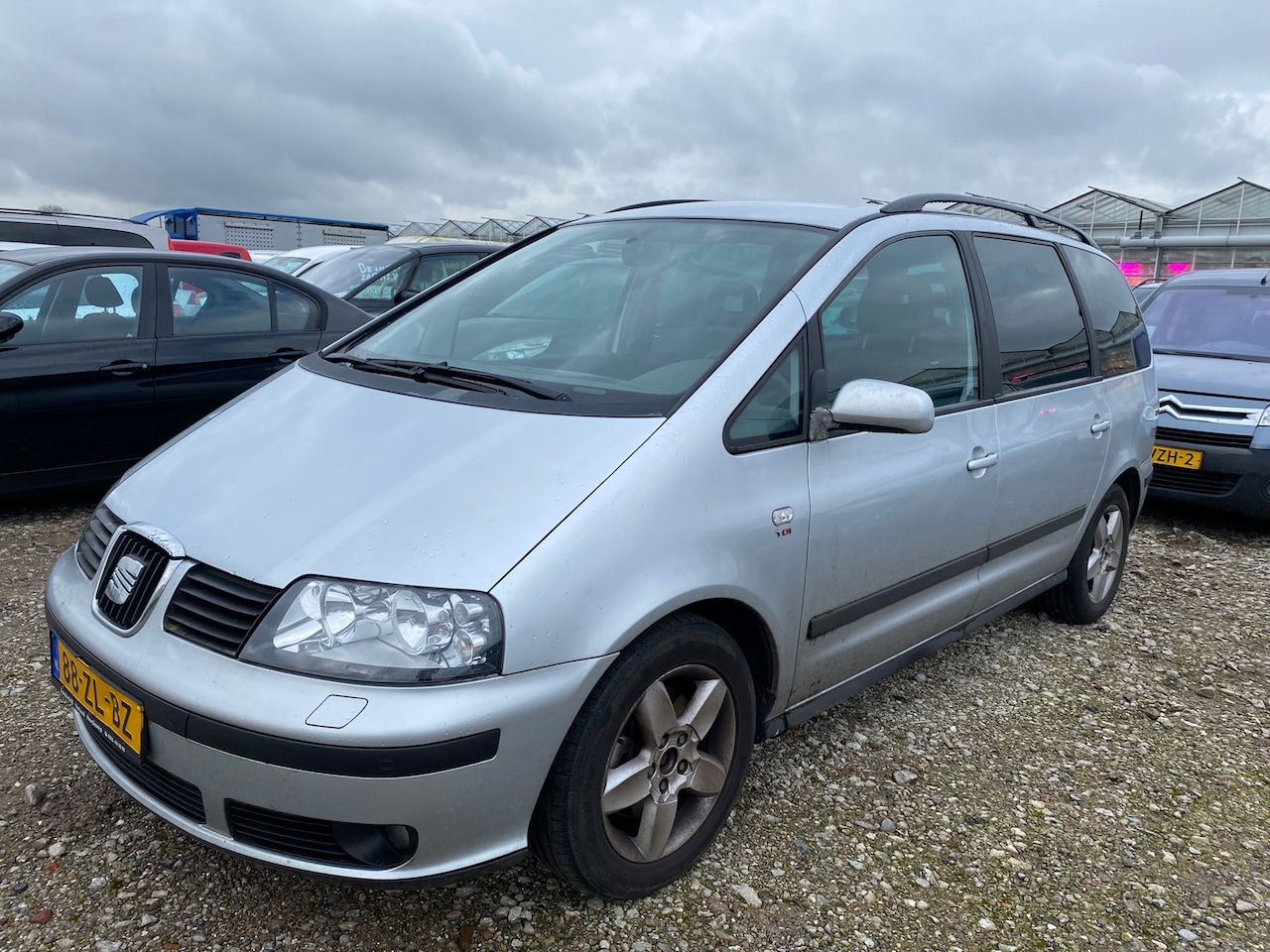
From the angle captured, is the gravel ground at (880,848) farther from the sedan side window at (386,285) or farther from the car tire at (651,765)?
the sedan side window at (386,285)

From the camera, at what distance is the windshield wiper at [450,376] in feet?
7.84

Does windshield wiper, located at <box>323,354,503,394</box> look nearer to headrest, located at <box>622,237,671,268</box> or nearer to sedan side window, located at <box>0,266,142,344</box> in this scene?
headrest, located at <box>622,237,671,268</box>

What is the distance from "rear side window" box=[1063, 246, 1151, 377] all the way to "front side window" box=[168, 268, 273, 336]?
14.1 ft

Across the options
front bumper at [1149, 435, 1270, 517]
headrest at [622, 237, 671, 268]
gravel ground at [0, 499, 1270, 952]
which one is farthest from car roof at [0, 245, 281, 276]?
Answer: front bumper at [1149, 435, 1270, 517]

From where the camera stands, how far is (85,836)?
2.37 metres

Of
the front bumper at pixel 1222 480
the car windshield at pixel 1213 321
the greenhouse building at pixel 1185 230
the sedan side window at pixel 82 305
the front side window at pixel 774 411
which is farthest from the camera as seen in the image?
the greenhouse building at pixel 1185 230

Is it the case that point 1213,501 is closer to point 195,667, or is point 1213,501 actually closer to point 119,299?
point 195,667

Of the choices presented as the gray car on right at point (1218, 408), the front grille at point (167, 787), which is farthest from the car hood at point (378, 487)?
the gray car on right at point (1218, 408)

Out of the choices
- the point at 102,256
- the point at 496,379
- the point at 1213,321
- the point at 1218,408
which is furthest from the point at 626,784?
the point at 1213,321

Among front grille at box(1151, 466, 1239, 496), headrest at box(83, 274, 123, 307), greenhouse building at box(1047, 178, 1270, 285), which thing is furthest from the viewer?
greenhouse building at box(1047, 178, 1270, 285)

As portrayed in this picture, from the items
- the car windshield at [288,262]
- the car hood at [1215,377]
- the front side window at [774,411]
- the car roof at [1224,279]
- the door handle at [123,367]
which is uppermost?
the car windshield at [288,262]

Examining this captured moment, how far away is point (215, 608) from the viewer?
190 centimetres

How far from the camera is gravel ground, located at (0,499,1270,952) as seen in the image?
2.14 meters

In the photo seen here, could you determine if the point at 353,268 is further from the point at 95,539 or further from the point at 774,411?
the point at 774,411
